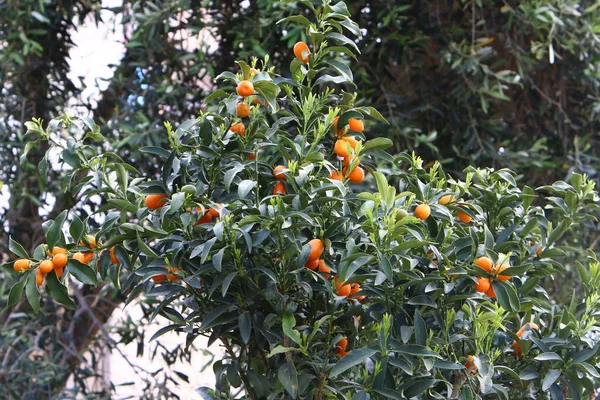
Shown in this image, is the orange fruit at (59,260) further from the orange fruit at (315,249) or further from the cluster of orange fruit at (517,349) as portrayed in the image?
the cluster of orange fruit at (517,349)

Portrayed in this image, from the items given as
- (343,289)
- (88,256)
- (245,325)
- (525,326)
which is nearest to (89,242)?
(88,256)

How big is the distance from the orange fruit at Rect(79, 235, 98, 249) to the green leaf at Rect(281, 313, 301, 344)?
13.0 inches

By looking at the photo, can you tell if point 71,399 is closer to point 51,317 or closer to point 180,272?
point 51,317

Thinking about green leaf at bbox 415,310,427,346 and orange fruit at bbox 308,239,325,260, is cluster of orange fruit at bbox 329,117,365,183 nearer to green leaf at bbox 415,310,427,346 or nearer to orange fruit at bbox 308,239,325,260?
orange fruit at bbox 308,239,325,260

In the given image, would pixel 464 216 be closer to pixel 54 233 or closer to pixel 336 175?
pixel 336 175

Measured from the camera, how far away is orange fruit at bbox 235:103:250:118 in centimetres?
127

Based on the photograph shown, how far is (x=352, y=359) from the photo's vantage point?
112 cm

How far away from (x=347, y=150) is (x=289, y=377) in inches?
14.3

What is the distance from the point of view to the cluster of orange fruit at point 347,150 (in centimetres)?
127

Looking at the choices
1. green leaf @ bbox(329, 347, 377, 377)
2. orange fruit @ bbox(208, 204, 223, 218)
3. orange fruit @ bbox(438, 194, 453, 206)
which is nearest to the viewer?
green leaf @ bbox(329, 347, 377, 377)

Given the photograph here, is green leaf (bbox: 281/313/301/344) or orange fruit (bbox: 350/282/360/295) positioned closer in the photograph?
green leaf (bbox: 281/313/301/344)

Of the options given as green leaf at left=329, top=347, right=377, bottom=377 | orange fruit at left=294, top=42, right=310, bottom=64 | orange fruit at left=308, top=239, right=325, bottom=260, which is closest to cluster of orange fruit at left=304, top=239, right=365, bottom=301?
orange fruit at left=308, top=239, right=325, bottom=260

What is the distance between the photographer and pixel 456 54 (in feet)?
8.82

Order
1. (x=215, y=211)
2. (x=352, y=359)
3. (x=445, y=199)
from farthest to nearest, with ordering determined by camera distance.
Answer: (x=445, y=199) → (x=215, y=211) → (x=352, y=359)
